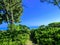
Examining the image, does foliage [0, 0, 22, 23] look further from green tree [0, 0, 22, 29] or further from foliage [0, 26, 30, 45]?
foliage [0, 26, 30, 45]

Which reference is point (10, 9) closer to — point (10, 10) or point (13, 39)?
point (10, 10)

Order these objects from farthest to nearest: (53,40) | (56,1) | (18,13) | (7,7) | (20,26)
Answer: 1. (18,13)
2. (7,7)
3. (20,26)
4. (56,1)
5. (53,40)

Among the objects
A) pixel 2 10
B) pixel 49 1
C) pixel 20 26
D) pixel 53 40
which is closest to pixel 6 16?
pixel 2 10

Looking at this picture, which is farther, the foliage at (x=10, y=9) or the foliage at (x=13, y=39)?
the foliage at (x=10, y=9)

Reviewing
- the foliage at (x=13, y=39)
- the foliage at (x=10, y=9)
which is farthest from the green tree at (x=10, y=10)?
the foliage at (x=13, y=39)

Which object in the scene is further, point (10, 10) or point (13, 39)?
point (10, 10)

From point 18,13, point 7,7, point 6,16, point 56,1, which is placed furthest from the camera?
point 18,13

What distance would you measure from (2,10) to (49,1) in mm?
19242

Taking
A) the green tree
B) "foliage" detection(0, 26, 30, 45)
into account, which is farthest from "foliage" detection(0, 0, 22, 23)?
"foliage" detection(0, 26, 30, 45)

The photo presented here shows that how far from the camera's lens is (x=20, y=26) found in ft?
109

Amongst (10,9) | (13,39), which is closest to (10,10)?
(10,9)

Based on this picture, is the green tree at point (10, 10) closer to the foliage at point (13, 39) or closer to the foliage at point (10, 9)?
the foliage at point (10, 9)

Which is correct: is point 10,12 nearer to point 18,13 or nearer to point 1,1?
point 1,1

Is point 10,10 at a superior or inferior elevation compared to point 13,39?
superior
